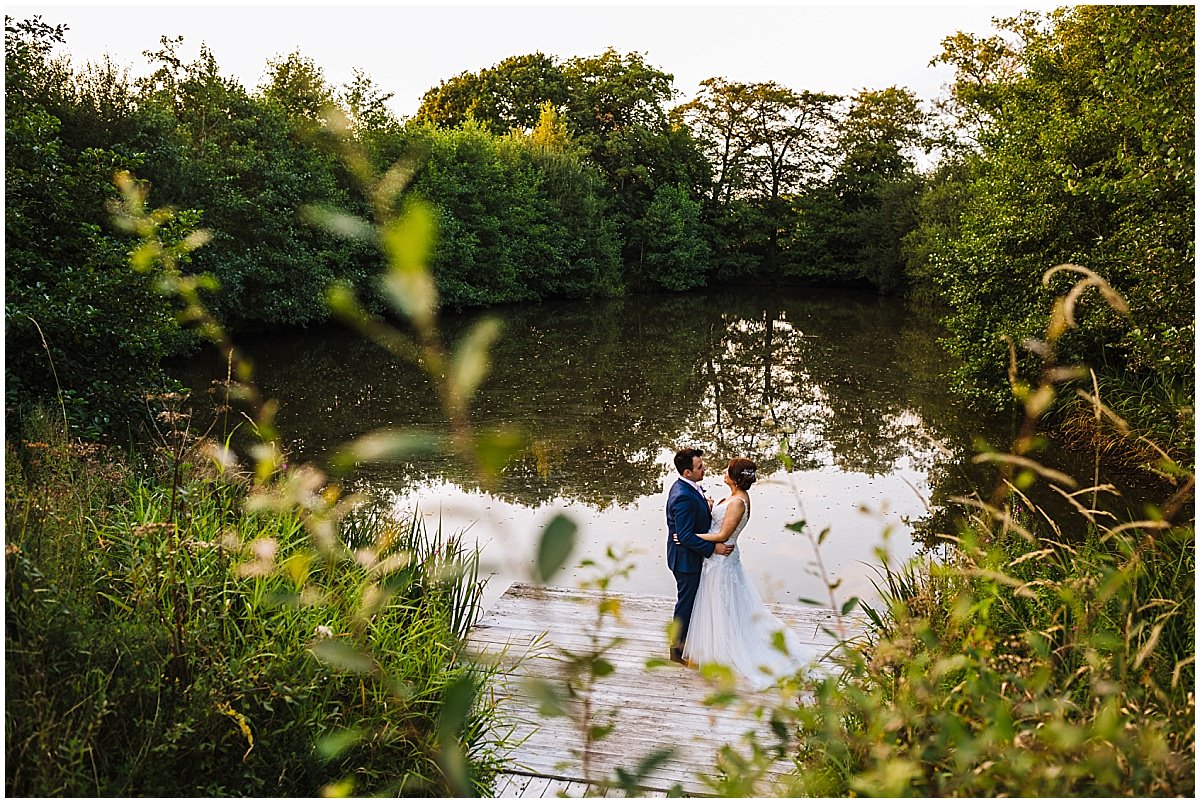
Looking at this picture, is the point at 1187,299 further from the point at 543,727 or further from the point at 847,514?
the point at 543,727

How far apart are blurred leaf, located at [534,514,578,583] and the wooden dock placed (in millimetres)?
2607

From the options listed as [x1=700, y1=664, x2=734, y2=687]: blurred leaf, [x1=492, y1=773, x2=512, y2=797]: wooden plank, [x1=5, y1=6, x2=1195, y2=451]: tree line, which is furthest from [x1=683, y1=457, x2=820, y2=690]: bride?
[x1=700, y1=664, x2=734, y2=687]: blurred leaf

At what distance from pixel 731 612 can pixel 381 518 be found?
2.64 meters

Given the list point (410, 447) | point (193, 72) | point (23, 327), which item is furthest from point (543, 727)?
point (193, 72)

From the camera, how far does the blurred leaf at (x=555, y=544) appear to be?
2.87 ft

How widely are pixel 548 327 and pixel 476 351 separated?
86.3ft

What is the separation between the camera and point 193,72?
19.5 m

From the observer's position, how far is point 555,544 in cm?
88

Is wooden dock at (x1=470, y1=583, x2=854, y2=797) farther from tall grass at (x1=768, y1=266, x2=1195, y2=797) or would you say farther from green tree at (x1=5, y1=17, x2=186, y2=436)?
green tree at (x1=5, y1=17, x2=186, y2=436)

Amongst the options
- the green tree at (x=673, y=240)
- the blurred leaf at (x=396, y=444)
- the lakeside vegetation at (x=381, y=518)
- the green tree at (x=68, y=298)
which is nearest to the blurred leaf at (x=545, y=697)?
the lakeside vegetation at (x=381, y=518)

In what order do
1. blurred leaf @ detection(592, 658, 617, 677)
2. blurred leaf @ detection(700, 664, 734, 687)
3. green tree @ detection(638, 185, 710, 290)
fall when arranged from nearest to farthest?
blurred leaf @ detection(592, 658, 617, 677), blurred leaf @ detection(700, 664, 734, 687), green tree @ detection(638, 185, 710, 290)

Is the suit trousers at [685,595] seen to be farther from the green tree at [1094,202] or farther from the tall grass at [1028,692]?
the green tree at [1094,202]

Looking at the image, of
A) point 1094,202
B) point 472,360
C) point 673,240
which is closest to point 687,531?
point 472,360

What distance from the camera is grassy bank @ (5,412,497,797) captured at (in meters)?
2.71
